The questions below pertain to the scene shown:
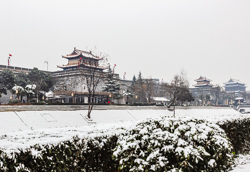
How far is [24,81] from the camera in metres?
40.1

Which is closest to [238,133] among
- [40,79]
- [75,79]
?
[40,79]

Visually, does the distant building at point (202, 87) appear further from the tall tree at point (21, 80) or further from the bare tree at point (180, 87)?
the tall tree at point (21, 80)

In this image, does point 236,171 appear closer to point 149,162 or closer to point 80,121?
point 149,162

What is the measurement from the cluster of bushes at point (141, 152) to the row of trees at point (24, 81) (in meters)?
31.3

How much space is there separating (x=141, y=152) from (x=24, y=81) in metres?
39.4

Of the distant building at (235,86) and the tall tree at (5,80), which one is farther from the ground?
the distant building at (235,86)

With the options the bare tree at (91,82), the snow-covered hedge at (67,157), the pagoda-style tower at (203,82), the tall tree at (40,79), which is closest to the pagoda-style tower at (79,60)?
the bare tree at (91,82)

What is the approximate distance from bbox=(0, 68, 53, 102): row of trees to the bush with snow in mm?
31658

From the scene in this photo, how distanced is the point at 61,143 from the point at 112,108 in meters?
27.0

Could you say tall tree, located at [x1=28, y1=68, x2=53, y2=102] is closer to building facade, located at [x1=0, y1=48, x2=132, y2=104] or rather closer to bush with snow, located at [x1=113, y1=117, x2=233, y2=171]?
building facade, located at [x1=0, y1=48, x2=132, y2=104]

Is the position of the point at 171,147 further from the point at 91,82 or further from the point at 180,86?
the point at 180,86

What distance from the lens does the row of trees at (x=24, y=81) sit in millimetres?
38156

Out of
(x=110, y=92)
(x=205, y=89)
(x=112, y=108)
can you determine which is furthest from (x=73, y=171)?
(x=205, y=89)

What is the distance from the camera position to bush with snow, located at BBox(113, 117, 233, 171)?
13.1 feet
